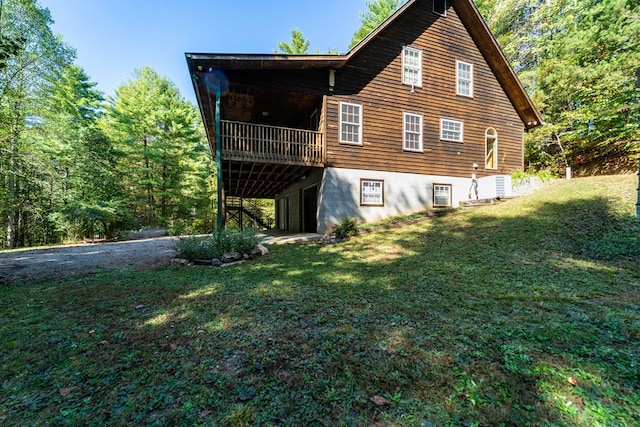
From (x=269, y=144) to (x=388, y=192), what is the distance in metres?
5.54

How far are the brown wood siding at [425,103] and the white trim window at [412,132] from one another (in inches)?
9.6

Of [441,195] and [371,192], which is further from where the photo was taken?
[441,195]

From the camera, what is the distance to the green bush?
7258 mm

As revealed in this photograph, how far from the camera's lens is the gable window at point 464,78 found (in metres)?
13.2

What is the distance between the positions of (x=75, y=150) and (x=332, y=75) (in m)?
16.1

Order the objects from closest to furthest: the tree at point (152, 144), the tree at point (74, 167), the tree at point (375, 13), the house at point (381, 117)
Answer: the house at point (381, 117)
the tree at point (74, 167)
the tree at point (152, 144)
the tree at point (375, 13)

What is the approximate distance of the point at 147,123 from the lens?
2008 cm

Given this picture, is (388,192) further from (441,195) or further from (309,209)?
(309,209)

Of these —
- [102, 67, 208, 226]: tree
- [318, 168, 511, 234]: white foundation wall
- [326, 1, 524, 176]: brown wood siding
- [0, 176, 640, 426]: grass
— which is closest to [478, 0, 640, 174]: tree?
[326, 1, 524, 176]: brown wood siding

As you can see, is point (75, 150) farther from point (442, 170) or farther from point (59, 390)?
point (442, 170)

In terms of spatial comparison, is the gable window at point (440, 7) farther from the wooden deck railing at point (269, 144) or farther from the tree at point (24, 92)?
the tree at point (24, 92)

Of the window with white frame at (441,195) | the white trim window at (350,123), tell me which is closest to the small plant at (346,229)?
the white trim window at (350,123)

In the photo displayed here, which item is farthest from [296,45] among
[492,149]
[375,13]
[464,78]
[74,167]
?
[74,167]

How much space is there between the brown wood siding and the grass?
23.1 ft
